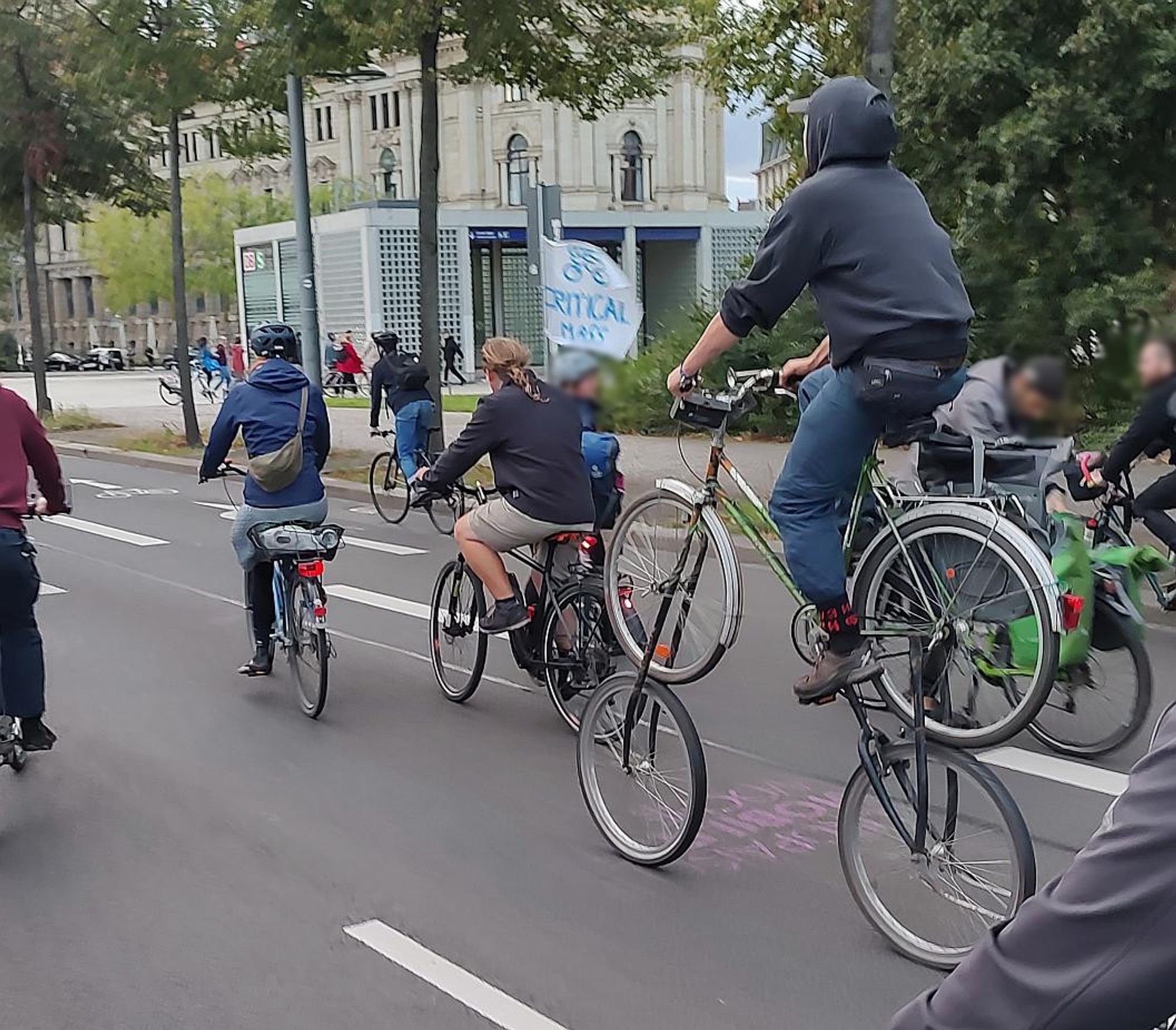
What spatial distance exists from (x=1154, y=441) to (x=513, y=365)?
2.83 m

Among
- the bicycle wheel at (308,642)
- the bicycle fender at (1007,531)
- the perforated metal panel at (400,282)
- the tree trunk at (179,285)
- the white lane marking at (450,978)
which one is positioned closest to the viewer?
the white lane marking at (450,978)

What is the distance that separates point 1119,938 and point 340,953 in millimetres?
3353

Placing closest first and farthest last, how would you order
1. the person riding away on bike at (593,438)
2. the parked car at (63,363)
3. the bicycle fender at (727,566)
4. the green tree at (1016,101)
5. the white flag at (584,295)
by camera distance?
the bicycle fender at (727,566) < the person riding away on bike at (593,438) < the green tree at (1016,101) < the white flag at (584,295) < the parked car at (63,363)

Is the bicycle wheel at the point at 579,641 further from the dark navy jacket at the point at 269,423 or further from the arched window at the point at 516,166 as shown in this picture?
the arched window at the point at 516,166

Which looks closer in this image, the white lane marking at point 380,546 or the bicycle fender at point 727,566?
the bicycle fender at point 727,566

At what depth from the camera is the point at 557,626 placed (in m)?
6.22

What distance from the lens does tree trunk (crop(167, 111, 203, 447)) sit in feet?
64.8

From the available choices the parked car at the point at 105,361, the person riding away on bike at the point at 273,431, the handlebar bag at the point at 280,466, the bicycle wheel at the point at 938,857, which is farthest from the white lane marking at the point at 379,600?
the parked car at the point at 105,361

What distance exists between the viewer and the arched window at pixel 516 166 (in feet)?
232

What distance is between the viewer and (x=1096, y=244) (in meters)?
6.17

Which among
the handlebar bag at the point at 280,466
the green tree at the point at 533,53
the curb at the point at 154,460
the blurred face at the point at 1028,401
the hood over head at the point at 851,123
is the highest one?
the green tree at the point at 533,53

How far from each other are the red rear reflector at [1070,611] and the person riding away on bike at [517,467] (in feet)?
7.56

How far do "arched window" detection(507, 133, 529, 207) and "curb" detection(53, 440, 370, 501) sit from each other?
50.2 meters

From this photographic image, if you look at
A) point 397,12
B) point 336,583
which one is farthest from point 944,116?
point 336,583
